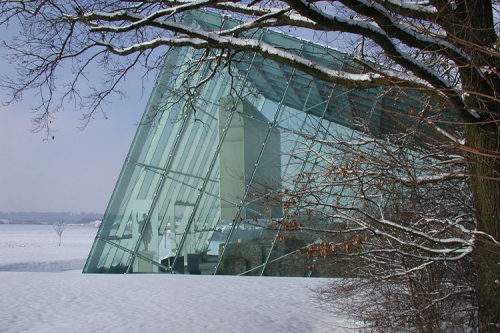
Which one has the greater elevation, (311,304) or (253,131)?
(253,131)

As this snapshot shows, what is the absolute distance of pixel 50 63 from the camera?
646cm

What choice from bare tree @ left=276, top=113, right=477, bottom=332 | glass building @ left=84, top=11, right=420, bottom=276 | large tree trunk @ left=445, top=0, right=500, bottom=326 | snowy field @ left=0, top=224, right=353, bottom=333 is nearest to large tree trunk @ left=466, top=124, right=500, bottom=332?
large tree trunk @ left=445, top=0, right=500, bottom=326

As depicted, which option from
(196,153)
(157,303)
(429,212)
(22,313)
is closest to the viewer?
(429,212)

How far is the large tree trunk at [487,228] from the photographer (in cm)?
441

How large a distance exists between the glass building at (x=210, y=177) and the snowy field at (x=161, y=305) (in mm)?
722

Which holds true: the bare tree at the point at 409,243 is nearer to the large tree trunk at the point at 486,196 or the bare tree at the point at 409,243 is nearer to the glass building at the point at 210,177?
the large tree trunk at the point at 486,196

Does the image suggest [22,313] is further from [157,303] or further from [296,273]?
[296,273]

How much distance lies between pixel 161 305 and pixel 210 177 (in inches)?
192

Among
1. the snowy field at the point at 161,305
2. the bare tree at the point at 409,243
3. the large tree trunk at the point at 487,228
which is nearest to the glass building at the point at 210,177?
the snowy field at the point at 161,305

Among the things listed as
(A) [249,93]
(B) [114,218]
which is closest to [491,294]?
(A) [249,93]

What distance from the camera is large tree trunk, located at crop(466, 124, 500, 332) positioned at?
441 cm

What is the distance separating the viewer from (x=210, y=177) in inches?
500

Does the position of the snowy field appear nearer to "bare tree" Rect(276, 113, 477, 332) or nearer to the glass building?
the glass building

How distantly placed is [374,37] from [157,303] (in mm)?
5976
